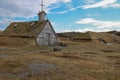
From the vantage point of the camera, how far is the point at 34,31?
171 feet

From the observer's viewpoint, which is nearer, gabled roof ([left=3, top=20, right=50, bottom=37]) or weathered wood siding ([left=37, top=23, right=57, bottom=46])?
weathered wood siding ([left=37, top=23, right=57, bottom=46])

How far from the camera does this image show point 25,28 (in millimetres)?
55906

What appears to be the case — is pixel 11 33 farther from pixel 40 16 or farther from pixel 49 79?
pixel 49 79

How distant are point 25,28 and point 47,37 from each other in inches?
256

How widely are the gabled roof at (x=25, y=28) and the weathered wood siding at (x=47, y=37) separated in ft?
3.45

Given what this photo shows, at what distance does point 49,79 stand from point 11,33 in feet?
139

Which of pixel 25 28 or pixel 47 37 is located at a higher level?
pixel 25 28

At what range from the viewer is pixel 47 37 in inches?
2111

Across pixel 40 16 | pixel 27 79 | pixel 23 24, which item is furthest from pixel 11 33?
pixel 27 79

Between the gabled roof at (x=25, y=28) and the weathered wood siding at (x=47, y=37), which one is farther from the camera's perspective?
the gabled roof at (x=25, y=28)

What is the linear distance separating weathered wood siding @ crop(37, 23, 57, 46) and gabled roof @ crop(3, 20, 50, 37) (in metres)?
1.05

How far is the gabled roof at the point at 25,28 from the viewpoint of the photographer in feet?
170

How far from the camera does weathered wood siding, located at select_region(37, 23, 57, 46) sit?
169ft

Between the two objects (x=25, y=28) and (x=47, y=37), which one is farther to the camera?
(x=25, y=28)
